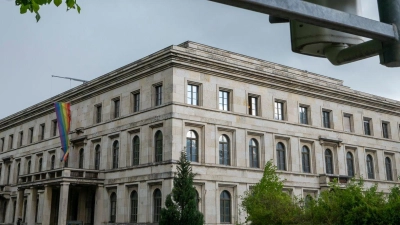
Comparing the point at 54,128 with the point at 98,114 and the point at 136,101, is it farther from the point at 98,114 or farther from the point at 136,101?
the point at 136,101

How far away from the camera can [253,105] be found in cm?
3469

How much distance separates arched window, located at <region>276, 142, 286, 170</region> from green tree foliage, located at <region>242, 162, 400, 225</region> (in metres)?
8.37

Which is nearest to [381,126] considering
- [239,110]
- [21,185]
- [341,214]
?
[239,110]

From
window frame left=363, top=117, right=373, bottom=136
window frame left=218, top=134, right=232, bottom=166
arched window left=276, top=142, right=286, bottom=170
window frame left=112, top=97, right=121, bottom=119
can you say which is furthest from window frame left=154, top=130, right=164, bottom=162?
window frame left=363, top=117, right=373, bottom=136

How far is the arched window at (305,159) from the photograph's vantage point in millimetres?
36375

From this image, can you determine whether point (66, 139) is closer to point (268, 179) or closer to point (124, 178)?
point (124, 178)

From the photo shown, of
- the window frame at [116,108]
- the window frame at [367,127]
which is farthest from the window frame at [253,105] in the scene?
the window frame at [367,127]

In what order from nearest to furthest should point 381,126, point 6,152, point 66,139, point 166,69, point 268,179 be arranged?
point 268,179 < point 166,69 < point 66,139 < point 381,126 < point 6,152

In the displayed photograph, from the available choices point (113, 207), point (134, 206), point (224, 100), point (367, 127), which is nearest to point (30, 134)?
point (113, 207)

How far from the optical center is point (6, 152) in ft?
168

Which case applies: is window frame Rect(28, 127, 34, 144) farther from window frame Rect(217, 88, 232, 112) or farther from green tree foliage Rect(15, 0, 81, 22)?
green tree foliage Rect(15, 0, 81, 22)

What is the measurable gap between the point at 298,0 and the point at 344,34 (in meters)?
0.51

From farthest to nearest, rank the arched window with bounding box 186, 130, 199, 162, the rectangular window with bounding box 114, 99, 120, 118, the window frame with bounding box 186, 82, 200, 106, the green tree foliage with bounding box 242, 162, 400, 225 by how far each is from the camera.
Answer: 1. the rectangular window with bounding box 114, 99, 120, 118
2. the window frame with bounding box 186, 82, 200, 106
3. the arched window with bounding box 186, 130, 199, 162
4. the green tree foliage with bounding box 242, 162, 400, 225

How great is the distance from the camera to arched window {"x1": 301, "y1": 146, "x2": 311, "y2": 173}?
119 feet
